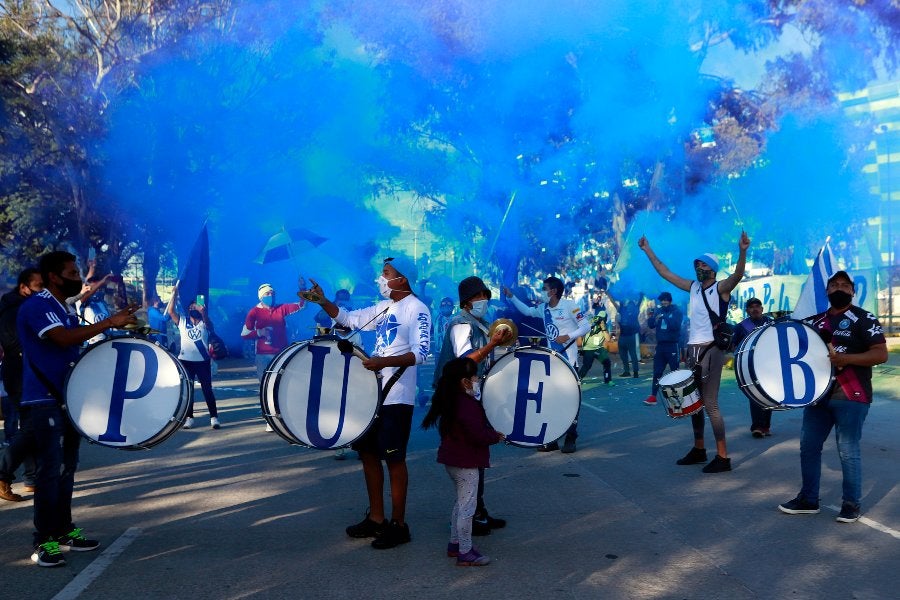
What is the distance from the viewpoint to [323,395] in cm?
555

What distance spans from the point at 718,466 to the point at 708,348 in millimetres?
1022

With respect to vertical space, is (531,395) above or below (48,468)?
above

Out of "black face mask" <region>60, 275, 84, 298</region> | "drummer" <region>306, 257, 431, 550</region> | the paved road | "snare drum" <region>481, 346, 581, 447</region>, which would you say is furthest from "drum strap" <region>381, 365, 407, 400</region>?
"black face mask" <region>60, 275, 84, 298</region>

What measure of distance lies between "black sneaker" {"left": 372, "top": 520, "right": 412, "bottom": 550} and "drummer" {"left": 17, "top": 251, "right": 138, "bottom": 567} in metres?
→ 1.75

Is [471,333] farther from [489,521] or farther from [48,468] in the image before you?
[48,468]

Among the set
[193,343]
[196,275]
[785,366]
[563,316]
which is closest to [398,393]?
[785,366]

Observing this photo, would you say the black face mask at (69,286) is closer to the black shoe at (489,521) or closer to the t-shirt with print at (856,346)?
the black shoe at (489,521)

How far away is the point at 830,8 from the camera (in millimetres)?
25984

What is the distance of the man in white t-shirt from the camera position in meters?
7.94

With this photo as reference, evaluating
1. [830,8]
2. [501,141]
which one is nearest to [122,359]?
[501,141]

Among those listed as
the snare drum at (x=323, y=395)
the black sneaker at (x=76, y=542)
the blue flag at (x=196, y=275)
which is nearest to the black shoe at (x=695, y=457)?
the snare drum at (x=323, y=395)

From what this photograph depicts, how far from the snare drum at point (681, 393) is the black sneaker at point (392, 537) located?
3048 mm

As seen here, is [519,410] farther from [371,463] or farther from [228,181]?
[228,181]

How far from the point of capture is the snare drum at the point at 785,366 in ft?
20.3
